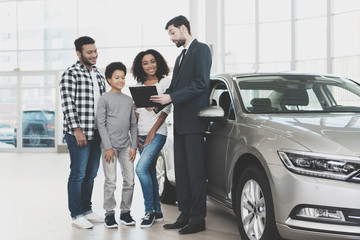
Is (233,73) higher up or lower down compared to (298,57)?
lower down

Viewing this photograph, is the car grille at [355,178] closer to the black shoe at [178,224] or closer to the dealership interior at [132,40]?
the black shoe at [178,224]

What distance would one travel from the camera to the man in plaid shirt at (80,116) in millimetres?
4719

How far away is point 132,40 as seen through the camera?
59.0ft

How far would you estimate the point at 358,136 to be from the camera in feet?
10.3

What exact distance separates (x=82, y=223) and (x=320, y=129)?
8.35 ft

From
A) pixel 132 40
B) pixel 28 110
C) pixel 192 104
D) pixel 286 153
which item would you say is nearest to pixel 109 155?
pixel 192 104

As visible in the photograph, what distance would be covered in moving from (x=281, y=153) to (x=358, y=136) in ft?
1.55

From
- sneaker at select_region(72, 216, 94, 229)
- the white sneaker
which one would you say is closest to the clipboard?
sneaker at select_region(72, 216, 94, 229)

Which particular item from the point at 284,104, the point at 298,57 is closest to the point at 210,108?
the point at 284,104

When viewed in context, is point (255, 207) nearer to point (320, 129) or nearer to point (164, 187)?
point (320, 129)

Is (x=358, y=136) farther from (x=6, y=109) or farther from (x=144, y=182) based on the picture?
(x=6, y=109)

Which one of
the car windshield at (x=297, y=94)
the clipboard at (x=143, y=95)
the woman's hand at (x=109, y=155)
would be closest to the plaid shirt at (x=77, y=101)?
the woman's hand at (x=109, y=155)

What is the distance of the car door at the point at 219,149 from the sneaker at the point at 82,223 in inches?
46.5

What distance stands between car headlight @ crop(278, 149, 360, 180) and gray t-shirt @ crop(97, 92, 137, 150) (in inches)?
80.7
